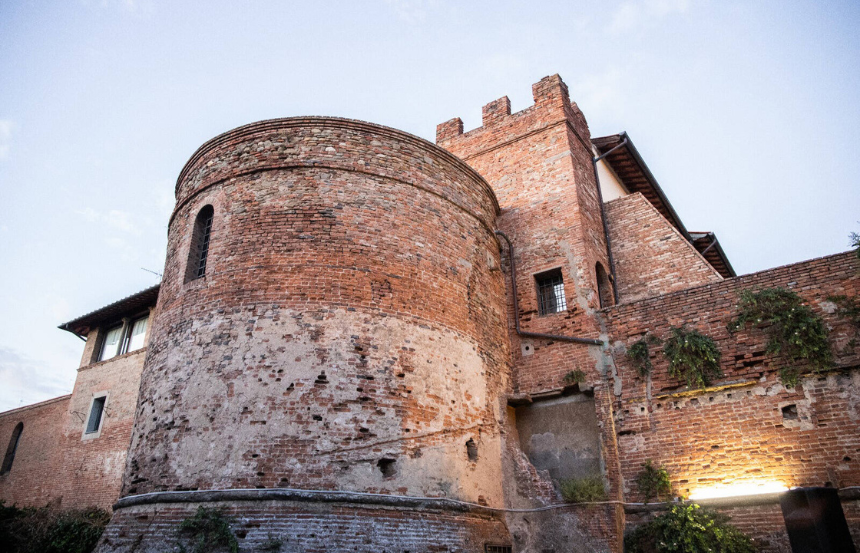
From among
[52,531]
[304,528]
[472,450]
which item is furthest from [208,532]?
[52,531]

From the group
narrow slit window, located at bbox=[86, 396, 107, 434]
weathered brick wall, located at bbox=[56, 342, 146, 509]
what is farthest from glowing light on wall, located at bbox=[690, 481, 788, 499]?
narrow slit window, located at bbox=[86, 396, 107, 434]

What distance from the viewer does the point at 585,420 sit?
995cm

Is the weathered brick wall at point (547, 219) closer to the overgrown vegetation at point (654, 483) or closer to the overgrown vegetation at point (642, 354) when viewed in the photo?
the overgrown vegetation at point (654, 483)

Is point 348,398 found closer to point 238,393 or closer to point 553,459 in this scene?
point 238,393

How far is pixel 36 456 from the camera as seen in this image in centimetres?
Result: 1775

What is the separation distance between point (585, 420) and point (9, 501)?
1746 centimetres

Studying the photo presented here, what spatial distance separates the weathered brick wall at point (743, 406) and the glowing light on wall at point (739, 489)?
5cm

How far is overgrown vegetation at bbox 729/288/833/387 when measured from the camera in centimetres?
833

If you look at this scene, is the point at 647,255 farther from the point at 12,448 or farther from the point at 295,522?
the point at 12,448

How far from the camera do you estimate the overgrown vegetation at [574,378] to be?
33.3 ft

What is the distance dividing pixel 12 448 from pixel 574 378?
18661mm

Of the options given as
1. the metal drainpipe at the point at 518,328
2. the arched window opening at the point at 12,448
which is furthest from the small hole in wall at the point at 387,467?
the arched window opening at the point at 12,448

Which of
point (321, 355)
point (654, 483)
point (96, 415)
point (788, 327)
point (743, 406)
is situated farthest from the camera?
point (96, 415)

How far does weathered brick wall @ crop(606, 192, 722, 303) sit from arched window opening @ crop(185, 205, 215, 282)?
7.98m
